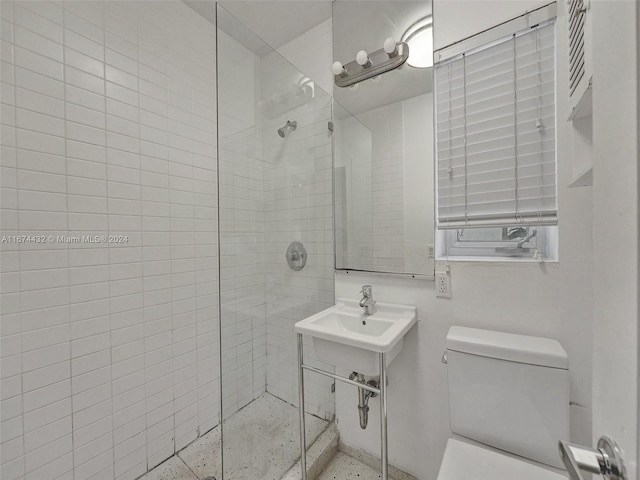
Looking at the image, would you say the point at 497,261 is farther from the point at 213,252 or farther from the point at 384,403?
the point at 213,252

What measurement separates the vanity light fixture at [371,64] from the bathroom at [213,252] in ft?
0.18

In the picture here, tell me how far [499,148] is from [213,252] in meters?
1.75

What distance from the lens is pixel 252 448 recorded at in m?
1.31

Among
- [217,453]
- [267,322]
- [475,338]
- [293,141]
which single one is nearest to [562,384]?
[475,338]

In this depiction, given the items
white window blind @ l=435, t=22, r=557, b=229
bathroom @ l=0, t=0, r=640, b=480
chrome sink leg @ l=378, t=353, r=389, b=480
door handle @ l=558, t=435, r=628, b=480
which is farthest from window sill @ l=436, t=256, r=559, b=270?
door handle @ l=558, t=435, r=628, b=480

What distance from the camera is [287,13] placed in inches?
67.4

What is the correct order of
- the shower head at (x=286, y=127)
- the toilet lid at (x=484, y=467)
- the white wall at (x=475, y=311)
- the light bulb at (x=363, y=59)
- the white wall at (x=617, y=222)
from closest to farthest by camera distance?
the white wall at (x=617, y=222) → the toilet lid at (x=484, y=467) → the white wall at (x=475, y=311) → the shower head at (x=286, y=127) → the light bulb at (x=363, y=59)

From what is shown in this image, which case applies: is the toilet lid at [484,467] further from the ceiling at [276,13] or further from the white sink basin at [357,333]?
the ceiling at [276,13]

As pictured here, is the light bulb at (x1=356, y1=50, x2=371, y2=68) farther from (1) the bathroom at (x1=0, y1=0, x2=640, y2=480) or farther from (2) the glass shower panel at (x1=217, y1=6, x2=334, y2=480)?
(2) the glass shower panel at (x1=217, y1=6, x2=334, y2=480)

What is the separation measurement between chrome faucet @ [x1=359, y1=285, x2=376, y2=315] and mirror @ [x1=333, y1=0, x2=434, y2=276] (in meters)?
0.15

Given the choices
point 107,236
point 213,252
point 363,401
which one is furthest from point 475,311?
point 107,236

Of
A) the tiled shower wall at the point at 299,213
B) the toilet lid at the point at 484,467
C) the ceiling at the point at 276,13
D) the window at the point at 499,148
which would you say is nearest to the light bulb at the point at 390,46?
the window at the point at 499,148

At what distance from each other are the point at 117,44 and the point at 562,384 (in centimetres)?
248

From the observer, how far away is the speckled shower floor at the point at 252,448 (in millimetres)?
1241
